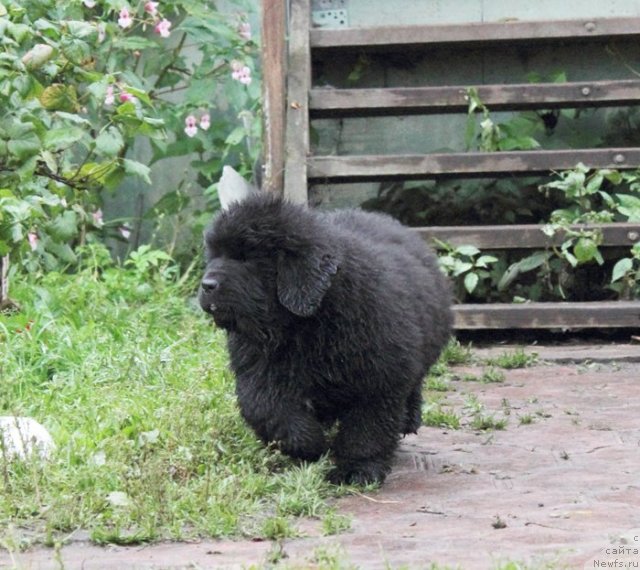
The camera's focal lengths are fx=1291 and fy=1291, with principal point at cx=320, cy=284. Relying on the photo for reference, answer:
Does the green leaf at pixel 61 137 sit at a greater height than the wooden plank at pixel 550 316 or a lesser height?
greater

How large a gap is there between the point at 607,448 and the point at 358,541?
177cm

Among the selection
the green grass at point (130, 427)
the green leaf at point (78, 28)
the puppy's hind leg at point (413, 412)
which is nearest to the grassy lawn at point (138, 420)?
the green grass at point (130, 427)

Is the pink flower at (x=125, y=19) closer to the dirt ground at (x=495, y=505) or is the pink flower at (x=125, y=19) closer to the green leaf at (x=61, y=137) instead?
the green leaf at (x=61, y=137)

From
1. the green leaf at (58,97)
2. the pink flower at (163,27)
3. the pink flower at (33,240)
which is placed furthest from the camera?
the pink flower at (163,27)

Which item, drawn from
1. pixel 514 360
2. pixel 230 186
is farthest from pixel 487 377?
pixel 230 186

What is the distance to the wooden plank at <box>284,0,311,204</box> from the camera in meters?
8.05

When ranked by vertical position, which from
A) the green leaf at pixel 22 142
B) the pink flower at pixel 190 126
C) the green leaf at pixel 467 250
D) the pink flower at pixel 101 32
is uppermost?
the pink flower at pixel 101 32

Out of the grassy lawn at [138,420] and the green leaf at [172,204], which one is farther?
the green leaf at [172,204]

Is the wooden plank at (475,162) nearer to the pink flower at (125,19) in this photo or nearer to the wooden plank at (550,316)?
the wooden plank at (550,316)

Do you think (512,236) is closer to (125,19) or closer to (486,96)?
(486,96)

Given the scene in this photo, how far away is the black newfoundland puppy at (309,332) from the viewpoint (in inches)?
193

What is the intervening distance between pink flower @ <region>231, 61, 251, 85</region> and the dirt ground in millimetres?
3138

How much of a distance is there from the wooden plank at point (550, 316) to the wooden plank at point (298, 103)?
1.27 meters

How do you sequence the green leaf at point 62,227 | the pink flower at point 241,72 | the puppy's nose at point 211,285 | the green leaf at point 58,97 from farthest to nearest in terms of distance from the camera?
the pink flower at point 241,72, the green leaf at point 58,97, the green leaf at point 62,227, the puppy's nose at point 211,285
